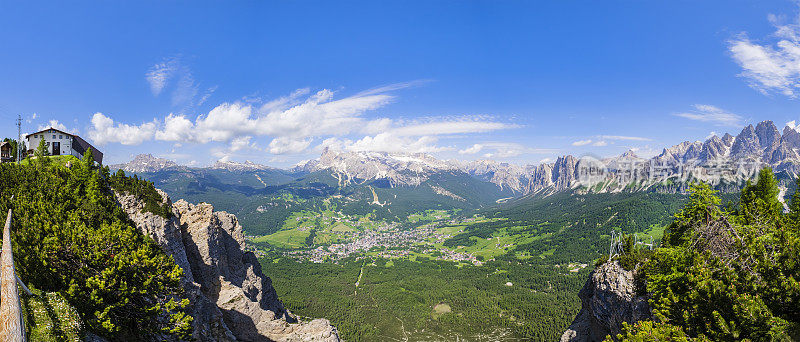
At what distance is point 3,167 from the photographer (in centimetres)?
3309

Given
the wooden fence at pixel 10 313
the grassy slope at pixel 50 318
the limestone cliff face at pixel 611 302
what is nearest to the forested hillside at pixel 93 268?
the grassy slope at pixel 50 318

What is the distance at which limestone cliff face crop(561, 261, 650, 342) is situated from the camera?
3645cm

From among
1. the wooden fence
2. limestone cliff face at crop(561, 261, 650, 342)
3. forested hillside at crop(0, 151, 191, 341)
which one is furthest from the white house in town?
limestone cliff face at crop(561, 261, 650, 342)

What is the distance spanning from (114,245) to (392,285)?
589 ft

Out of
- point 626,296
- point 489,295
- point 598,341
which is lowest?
point 489,295

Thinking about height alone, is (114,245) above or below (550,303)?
above

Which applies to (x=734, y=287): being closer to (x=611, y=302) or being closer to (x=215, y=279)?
(x=611, y=302)

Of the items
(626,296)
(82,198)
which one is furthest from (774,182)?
(82,198)

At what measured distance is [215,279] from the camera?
49.9 metres

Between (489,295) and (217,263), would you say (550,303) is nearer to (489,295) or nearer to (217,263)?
(489,295)

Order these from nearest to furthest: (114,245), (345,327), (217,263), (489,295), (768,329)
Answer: (768,329) < (114,245) < (217,263) < (345,327) < (489,295)

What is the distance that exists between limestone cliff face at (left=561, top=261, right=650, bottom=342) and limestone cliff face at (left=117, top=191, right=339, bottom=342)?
1580 inches

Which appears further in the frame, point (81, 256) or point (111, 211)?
point (111, 211)

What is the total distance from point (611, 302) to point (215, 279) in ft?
193
